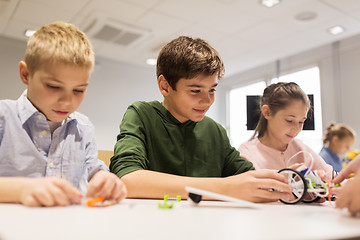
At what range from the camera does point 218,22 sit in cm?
354

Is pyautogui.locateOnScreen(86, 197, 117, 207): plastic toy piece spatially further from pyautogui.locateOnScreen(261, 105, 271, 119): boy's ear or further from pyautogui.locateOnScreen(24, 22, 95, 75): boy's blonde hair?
pyautogui.locateOnScreen(261, 105, 271, 119): boy's ear

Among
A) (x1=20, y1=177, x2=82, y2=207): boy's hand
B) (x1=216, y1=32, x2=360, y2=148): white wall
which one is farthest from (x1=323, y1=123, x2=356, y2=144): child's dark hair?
(x1=20, y1=177, x2=82, y2=207): boy's hand

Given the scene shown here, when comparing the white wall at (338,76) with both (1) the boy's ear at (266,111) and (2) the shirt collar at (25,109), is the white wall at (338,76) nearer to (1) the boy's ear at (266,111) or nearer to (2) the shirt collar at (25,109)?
(1) the boy's ear at (266,111)

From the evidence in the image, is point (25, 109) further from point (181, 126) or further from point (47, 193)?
point (181, 126)

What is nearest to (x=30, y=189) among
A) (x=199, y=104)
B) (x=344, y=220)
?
(x=344, y=220)

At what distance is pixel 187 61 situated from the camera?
3.42 ft

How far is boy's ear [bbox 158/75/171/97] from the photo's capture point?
1122 mm

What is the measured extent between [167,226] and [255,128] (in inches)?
42.5

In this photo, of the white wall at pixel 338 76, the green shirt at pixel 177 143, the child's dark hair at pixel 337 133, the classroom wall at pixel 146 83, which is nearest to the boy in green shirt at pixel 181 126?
the green shirt at pixel 177 143

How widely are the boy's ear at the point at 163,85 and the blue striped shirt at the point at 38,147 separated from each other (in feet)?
1.18

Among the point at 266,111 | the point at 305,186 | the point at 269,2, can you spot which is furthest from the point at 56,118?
the point at 269,2

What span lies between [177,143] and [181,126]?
0.24 feet

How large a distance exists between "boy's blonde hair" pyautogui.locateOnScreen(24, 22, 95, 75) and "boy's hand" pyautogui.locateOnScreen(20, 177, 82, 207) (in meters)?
0.34

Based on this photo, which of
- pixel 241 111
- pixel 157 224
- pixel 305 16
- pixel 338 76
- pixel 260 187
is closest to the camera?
pixel 157 224
